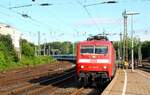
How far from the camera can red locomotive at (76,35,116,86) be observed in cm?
2677

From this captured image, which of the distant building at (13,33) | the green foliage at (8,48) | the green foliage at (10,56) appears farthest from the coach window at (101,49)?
the distant building at (13,33)

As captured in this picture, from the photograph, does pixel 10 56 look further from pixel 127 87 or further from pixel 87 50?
pixel 127 87

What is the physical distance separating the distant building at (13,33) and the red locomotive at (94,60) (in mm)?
56853

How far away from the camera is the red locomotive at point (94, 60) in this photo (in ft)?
87.8

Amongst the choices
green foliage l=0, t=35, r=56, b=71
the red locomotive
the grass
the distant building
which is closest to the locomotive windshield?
the red locomotive

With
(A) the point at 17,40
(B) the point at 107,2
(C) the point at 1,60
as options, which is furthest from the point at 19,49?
(B) the point at 107,2

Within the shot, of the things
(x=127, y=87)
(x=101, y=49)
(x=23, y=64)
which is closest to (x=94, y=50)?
(x=101, y=49)

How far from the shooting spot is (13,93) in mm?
22844

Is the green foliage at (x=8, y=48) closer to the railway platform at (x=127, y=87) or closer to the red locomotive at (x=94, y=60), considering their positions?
the railway platform at (x=127, y=87)

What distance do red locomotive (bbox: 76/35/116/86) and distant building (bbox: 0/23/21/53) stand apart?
5685 centimetres

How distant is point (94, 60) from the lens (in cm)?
2684

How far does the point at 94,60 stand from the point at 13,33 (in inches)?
2463

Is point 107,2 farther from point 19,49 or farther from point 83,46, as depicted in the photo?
point 19,49

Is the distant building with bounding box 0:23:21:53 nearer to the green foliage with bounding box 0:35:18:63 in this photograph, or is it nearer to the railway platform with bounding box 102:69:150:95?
the green foliage with bounding box 0:35:18:63
